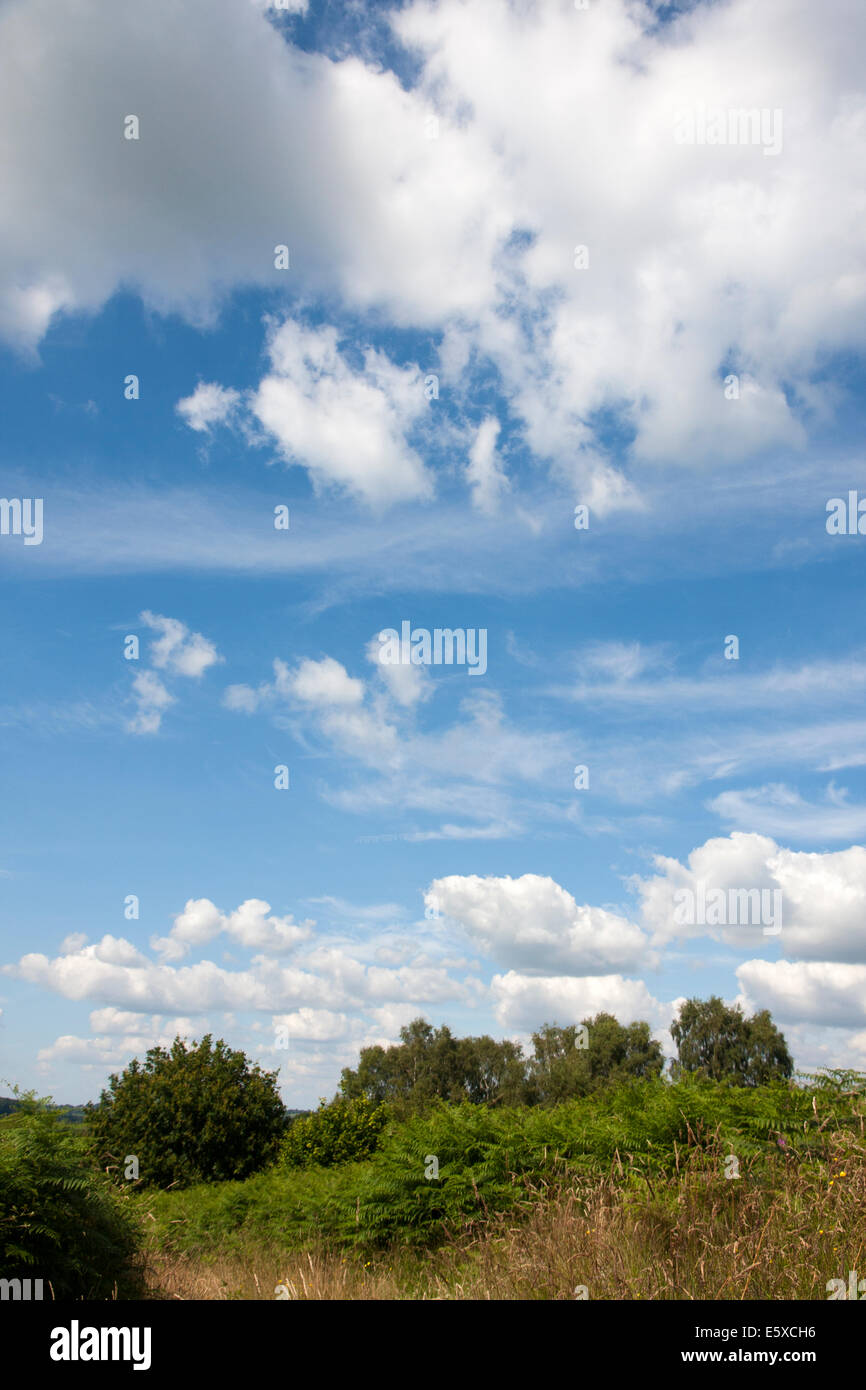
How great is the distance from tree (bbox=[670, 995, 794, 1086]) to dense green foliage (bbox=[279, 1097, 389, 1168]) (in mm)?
31706

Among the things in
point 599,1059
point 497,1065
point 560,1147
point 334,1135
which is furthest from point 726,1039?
point 560,1147

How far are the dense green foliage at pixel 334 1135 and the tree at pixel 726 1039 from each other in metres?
31.7

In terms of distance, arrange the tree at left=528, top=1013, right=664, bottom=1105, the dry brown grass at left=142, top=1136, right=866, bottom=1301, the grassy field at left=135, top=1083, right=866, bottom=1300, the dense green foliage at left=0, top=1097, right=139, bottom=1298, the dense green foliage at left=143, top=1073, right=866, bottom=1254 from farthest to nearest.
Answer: the tree at left=528, top=1013, right=664, bottom=1105 < the dense green foliage at left=143, top=1073, right=866, bottom=1254 < the dense green foliage at left=0, top=1097, right=139, bottom=1298 < the grassy field at left=135, top=1083, right=866, bottom=1300 < the dry brown grass at left=142, top=1136, right=866, bottom=1301

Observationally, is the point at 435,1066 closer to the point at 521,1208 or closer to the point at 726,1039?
the point at 726,1039

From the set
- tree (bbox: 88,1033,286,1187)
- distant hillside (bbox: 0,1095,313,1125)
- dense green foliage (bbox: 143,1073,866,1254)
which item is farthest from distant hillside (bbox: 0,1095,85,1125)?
tree (bbox: 88,1033,286,1187)

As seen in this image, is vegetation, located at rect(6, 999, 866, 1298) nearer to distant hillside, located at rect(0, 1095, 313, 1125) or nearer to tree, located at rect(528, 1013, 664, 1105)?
distant hillside, located at rect(0, 1095, 313, 1125)

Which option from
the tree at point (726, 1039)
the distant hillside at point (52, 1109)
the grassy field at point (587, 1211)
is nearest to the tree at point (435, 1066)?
the tree at point (726, 1039)

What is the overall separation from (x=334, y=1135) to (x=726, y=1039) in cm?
3592

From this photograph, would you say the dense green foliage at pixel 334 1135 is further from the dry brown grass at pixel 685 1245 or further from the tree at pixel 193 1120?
the dry brown grass at pixel 685 1245

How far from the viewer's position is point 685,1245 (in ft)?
17.6

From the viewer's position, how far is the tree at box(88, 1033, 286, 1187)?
32.6 metres
